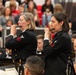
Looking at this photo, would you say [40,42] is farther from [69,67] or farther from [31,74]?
[31,74]

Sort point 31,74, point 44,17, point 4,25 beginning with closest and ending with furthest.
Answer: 1. point 31,74
2. point 4,25
3. point 44,17

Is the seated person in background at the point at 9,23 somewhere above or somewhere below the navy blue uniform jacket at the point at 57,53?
below

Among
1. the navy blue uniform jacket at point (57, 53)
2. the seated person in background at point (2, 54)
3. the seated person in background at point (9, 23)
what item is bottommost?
the seated person in background at point (2, 54)

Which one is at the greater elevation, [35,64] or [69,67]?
[35,64]

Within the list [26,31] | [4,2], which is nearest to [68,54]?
[26,31]

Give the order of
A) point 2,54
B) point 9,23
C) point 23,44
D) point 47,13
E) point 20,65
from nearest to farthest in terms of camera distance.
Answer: point 23,44
point 20,65
point 2,54
point 9,23
point 47,13

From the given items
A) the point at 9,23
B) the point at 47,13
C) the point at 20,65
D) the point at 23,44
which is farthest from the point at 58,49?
the point at 47,13

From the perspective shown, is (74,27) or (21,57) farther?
(74,27)

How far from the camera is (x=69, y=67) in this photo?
5.47 meters

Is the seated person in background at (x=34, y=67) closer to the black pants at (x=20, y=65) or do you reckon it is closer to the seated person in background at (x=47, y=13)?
the black pants at (x=20, y=65)

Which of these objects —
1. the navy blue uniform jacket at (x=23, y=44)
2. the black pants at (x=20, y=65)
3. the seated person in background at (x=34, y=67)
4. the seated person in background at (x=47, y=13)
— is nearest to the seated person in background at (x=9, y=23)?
the seated person in background at (x=47, y=13)

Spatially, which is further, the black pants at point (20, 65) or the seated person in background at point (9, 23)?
the seated person in background at point (9, 23)

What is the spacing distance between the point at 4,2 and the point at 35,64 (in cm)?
888

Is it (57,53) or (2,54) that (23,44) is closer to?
(57,53)
